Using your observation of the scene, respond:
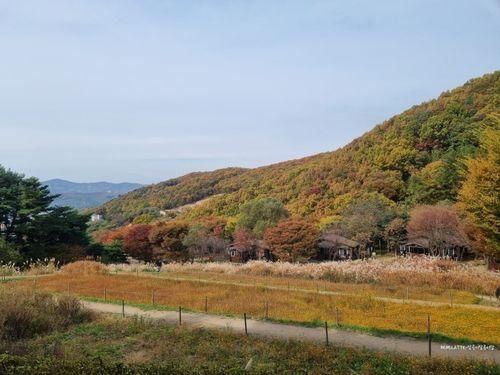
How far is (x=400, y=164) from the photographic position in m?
68.2

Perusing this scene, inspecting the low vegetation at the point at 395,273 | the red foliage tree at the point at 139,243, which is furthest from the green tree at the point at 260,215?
the low vegetation at the point at 395,273

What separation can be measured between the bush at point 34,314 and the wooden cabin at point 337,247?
3215cm

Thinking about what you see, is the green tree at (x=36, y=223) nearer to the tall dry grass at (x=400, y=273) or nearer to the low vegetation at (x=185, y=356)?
the tall dry grass at (x=400, y=273)

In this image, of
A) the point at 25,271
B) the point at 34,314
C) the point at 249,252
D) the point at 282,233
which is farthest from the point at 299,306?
the point at 249,252

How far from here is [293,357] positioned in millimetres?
10195

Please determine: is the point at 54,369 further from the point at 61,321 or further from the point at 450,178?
the point at 450,178

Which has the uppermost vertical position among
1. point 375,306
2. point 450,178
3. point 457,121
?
point 457,121

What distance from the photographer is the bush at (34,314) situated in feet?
41.5

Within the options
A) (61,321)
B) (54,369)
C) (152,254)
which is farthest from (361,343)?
(152,254)

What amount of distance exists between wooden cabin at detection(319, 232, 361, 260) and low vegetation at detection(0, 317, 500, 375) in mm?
32847

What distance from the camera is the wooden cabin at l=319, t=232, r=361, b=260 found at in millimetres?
44688

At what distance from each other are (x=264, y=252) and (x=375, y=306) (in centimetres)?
3146

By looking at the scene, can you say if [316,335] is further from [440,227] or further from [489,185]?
[440,227]

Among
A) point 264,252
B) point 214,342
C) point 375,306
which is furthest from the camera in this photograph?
point 264,252
